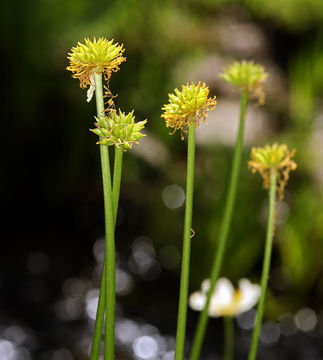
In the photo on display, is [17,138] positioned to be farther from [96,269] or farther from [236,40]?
[236,40]

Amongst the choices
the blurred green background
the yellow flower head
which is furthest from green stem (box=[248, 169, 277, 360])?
the blurred green background

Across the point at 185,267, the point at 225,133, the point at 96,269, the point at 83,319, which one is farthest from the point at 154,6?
the point at 185,267

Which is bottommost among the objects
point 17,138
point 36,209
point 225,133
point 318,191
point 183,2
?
point 36,209

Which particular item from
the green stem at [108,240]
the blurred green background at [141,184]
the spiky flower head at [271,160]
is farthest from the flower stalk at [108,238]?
the blurred green background at [141,184]

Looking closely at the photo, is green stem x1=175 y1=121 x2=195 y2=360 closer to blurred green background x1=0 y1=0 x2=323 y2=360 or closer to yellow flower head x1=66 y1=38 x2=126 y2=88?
yellow flower head x1=66 y1=38 x2=126 y2=88

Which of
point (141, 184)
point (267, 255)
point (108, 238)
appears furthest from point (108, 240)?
point (141, 184)
